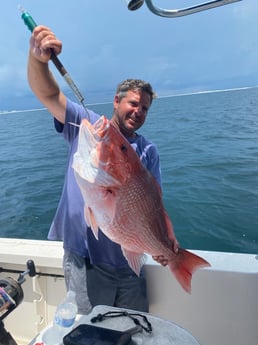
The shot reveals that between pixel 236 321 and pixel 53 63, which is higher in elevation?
pixel 53 63

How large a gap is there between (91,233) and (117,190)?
2.64ft

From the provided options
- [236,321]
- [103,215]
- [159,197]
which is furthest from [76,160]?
[236,321]

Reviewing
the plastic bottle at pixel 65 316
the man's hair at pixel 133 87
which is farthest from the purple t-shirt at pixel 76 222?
the plastic bottle at pixel 65 316

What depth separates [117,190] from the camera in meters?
1.27

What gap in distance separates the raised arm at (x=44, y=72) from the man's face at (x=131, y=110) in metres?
0.36

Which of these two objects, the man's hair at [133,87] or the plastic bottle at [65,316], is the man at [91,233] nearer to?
the man's hair at [133,87]

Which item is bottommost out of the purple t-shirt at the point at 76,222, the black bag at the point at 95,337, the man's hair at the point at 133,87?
the black bag at the point at 95,337

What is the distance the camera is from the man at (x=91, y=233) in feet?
6.32

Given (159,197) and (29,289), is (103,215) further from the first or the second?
(29,289)

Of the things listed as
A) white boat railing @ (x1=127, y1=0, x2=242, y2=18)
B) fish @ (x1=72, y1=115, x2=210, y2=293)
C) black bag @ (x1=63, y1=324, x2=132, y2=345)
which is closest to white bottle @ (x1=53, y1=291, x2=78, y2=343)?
black bag @ (x1=63, y1=324, x2=132, y2=345)

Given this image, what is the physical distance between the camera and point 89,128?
121cm

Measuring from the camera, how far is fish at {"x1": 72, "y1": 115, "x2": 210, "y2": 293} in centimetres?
123

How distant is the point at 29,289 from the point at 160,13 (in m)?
2.56

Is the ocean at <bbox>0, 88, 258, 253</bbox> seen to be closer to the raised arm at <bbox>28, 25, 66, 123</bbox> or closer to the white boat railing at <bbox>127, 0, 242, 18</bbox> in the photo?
the raised arm at <bbox>28, 25, 66, 123</bbox>
